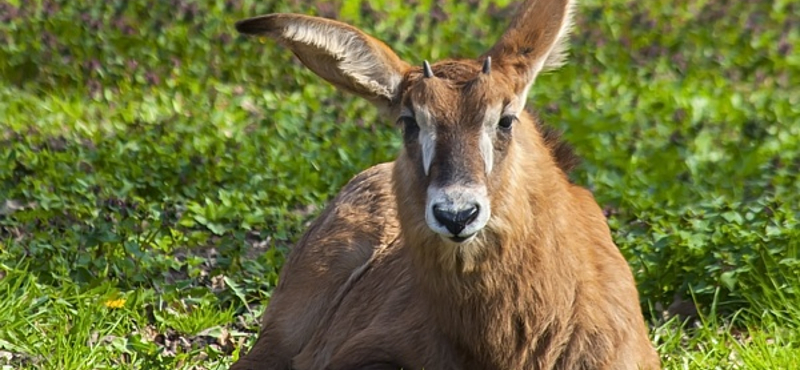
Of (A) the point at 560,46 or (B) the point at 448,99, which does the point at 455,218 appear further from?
(A) the point at 560,46

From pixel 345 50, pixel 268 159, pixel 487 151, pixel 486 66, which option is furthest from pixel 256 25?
pixel 268 159

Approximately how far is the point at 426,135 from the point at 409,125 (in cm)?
16

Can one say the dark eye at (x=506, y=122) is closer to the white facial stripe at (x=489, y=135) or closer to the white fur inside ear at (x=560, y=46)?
the white facial stripe at (x=489, y=135)

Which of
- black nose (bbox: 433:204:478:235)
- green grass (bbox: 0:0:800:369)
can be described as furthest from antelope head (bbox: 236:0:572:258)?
green grass (bbox: 0:0:800:369)

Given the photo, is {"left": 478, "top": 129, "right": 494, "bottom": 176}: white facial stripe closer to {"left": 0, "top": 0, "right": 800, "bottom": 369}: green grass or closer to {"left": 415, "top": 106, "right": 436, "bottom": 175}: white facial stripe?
{"left": 415, "top": 106, "right": 436, "bottom": 175}: white facial stripe

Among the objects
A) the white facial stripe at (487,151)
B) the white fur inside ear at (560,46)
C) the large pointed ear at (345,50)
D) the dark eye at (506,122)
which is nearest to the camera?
the white facial stripe at (487,151)

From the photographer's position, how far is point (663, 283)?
22.4 ft

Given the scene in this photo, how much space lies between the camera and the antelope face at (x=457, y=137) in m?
4.61

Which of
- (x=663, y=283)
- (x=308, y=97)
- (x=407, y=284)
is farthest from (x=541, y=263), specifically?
(x=308, y=97)

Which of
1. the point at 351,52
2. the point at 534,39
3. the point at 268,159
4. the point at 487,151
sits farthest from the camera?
the point at 268,159

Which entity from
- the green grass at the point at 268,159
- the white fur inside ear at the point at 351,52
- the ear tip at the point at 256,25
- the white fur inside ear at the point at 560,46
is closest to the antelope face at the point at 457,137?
the white fur inside ear at the point at 351,52

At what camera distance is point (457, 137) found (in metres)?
4.80

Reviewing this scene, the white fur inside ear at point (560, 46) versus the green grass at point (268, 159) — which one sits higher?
the white fur inside ear at point (560, 46)

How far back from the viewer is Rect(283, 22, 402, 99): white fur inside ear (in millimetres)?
5145
